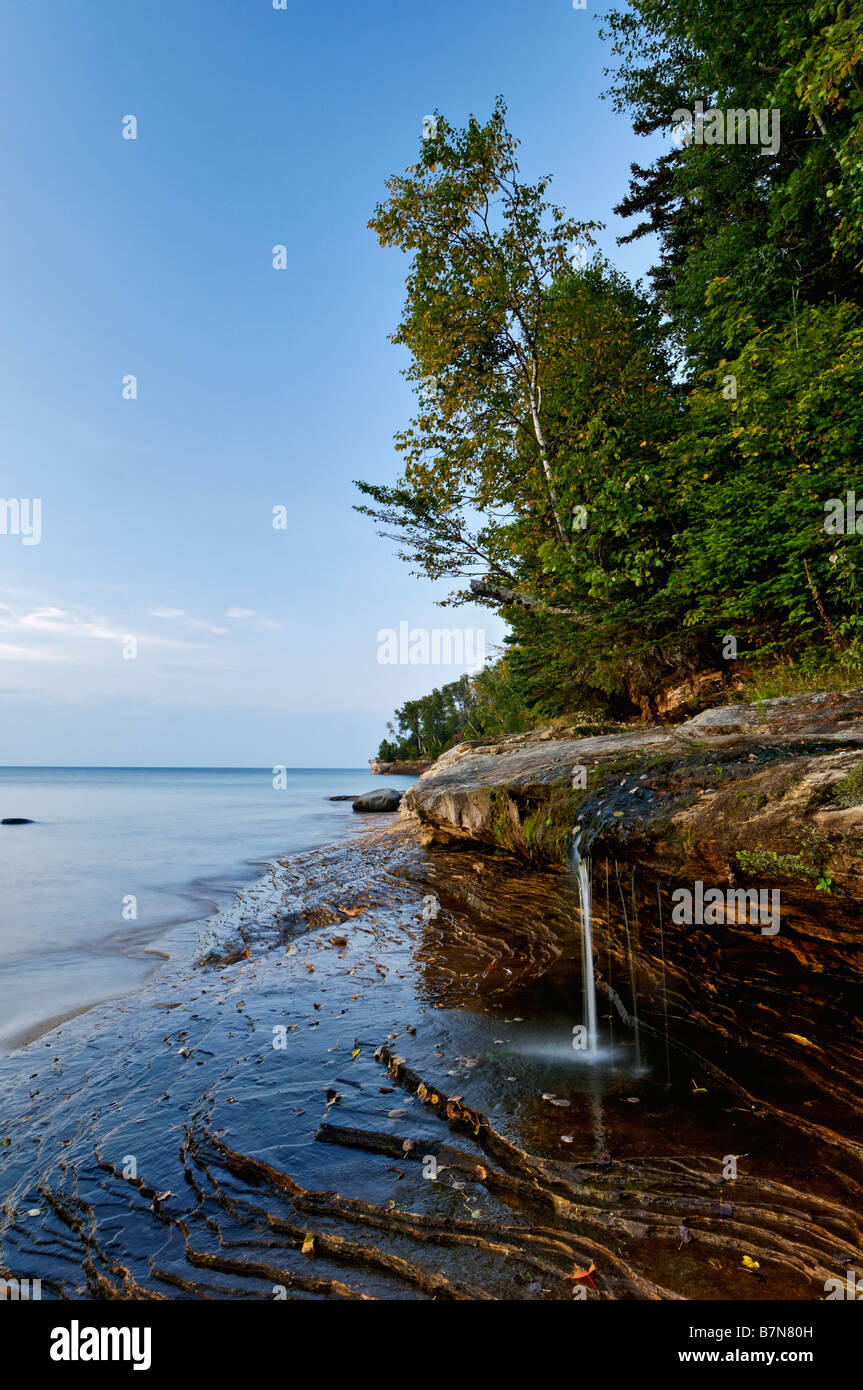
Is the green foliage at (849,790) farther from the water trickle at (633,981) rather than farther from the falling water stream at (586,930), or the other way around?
the falling water stream at (586,930)

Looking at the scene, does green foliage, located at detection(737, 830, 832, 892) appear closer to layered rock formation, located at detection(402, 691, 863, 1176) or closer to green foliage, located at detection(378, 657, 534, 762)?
layered rock formation, located at detection(402, 691, 863, 1176)

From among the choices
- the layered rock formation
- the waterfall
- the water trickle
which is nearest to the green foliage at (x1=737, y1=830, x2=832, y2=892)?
the layered rock formation

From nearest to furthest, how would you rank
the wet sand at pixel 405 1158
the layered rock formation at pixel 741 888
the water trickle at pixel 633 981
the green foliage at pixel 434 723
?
the wet sand at pixel 405 1158 → the layered rock formation at pixel 741 888 → the water trickle at pixel 633 981 → the green foliage at pixel 434 723

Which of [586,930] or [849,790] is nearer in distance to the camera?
[849,790]

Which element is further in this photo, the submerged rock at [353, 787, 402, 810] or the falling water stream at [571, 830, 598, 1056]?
the submerged rock at [353, 787, 402, 810]

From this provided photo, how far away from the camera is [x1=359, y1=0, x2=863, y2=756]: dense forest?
369 inches

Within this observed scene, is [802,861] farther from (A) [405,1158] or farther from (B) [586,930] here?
(A) [405,1158]

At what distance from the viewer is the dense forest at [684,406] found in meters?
9.37

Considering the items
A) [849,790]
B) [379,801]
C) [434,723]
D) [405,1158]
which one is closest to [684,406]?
[849,790]

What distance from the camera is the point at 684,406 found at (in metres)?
17.0

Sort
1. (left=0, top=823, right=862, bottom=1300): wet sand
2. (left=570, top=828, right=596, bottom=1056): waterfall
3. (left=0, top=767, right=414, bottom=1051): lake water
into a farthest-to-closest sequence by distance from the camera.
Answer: (left=0, top=767, right=414, bottom=1051): lake water → (left=570, top=828, right=596, bottom=1056): waterfall → (left=0, top=823, right=862, bottom=1300): wet sand

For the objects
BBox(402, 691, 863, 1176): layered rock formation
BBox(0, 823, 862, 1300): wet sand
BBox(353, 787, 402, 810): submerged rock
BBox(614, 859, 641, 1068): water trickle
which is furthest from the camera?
BBox(353, 787, 402, 810): submerged rock

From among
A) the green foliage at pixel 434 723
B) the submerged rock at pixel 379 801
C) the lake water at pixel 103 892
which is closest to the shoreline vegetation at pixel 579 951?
the lake water at pixel 103 892
